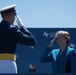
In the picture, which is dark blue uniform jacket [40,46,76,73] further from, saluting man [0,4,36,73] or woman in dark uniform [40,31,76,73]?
saluting man [0,4,36,73]

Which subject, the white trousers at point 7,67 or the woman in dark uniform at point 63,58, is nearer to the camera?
the white trousers at point 7,67

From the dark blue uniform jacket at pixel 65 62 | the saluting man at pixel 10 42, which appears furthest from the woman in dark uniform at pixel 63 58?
the saluting man at pixel 10 42

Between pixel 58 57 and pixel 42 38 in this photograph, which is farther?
pixel 42 38

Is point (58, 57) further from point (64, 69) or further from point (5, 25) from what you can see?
point (5, 25)

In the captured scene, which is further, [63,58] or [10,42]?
[63,58]

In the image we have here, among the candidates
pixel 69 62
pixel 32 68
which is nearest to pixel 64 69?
pixel 69 62

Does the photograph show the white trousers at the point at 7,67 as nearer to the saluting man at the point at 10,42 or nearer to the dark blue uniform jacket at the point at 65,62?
the saluting man at the point at 10,42

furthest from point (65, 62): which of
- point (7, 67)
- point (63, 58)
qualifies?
point (7, 67)

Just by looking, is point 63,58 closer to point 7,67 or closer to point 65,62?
point 65,62

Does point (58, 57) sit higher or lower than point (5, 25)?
lower

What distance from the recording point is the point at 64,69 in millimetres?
3574

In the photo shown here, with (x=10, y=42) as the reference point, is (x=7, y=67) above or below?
below

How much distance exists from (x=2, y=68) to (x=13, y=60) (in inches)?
6.0

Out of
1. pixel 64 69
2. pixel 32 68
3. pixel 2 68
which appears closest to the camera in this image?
pixel 2 68
